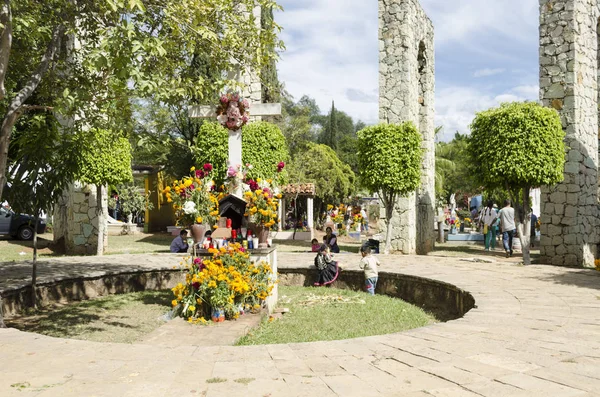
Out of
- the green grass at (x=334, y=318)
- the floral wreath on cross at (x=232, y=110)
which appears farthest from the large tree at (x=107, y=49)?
the green grass at (x=334, y=318)

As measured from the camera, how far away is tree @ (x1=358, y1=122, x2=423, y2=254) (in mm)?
15062

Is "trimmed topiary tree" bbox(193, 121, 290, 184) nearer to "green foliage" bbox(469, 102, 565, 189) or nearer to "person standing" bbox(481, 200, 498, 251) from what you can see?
"person standing" bbox(481, 200, 498, 251)

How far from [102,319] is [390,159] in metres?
9.38

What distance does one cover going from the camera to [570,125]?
44.5 ft

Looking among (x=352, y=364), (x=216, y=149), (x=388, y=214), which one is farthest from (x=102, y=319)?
(x=216, y=149)

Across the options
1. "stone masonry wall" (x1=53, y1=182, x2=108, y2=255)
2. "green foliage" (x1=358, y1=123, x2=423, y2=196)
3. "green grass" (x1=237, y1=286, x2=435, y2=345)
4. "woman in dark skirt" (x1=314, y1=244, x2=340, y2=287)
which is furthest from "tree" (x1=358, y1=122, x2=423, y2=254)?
"stone masonry wall" (x1=53, y1=182, x2=108, y2=255)

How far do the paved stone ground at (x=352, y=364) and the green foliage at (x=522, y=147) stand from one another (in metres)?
6.98

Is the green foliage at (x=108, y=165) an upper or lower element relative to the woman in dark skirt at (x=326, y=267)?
upper

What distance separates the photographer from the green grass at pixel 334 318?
6816mm

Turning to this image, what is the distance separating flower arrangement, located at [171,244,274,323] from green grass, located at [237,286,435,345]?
0.50m

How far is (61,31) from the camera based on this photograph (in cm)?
747

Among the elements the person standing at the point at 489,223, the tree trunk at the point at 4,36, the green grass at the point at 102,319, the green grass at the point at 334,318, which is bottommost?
the green grass at the point at 102,319

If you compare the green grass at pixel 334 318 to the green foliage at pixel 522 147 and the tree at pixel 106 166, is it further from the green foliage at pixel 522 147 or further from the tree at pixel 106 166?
the tree at pixel 106 166

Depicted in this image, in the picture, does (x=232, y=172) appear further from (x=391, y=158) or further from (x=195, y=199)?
(x=391, y=158)
